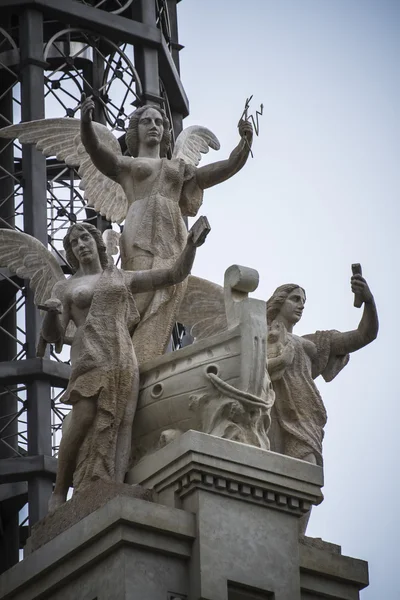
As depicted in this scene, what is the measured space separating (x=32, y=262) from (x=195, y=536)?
4.75 metres

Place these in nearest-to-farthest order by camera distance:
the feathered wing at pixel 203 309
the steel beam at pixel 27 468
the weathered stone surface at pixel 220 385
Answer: the weathered stone surface at pixel 220 385, the feathered wing at pixel 203 309, the steel beam at pixel 27 468

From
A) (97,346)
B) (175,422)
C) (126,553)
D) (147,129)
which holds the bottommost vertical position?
Answer: (126,553)

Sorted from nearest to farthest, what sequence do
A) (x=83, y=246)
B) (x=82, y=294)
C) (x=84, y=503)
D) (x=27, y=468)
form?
→ (x=84, y=503)
(x=82, y=294)
(x=83, y=246)
(x=27, y=468)

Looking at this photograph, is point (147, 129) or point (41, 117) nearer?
point (147, 129)

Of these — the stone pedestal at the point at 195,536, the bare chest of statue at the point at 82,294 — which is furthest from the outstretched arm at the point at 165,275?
the stone pedestal at the point at 195,536

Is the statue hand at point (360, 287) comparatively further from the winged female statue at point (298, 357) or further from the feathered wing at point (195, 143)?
the feathered wing at point (195, 143)

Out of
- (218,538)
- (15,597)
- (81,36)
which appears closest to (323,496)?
(218,538)

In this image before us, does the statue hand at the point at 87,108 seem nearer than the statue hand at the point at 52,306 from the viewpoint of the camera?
No

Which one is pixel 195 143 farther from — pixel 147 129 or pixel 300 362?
pixel 300 362

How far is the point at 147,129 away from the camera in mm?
29188

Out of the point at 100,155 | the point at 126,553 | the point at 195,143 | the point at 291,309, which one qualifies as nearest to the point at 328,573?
the point at 126,553

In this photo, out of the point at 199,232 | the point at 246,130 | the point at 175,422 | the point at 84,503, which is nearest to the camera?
the point at 84,503

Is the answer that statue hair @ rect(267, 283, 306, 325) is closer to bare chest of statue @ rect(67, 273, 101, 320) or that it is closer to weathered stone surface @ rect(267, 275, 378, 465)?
weathered stone surface @ rect(267, 275, 378, 465)

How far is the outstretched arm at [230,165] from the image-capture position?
1126 inches
